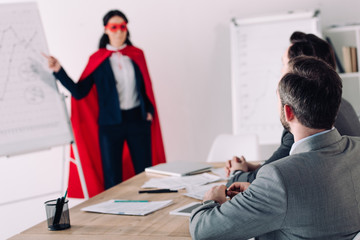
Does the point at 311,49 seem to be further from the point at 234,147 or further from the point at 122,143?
the point at 122,143

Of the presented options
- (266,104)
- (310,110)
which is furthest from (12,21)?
(310,110)

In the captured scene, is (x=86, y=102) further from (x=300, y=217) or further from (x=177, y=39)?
(x=300, y=217)

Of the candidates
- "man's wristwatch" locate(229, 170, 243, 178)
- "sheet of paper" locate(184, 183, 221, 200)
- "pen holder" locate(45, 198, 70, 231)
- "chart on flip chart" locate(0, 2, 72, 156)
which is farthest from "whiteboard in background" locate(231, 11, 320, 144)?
"pen holder" locate(45, 198, 70, 231)

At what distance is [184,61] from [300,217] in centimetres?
357

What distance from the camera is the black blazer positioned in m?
3.69

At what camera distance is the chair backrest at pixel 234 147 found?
335cm

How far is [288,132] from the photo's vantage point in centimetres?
209

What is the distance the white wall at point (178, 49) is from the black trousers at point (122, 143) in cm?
89

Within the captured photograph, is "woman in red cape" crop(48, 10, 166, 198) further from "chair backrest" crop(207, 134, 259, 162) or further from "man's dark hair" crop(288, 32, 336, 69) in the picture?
"man's dark hair" crop(288, 32, 336, 69)

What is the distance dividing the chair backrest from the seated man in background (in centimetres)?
103

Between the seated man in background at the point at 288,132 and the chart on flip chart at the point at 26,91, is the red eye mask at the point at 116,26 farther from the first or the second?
the seated man in background at the point at 288,132

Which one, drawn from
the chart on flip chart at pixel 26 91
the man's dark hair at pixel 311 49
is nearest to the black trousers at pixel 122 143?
the chart on flip chart at pixel 26 91

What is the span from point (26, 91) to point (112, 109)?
2.30ft

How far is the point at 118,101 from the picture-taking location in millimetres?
3684
